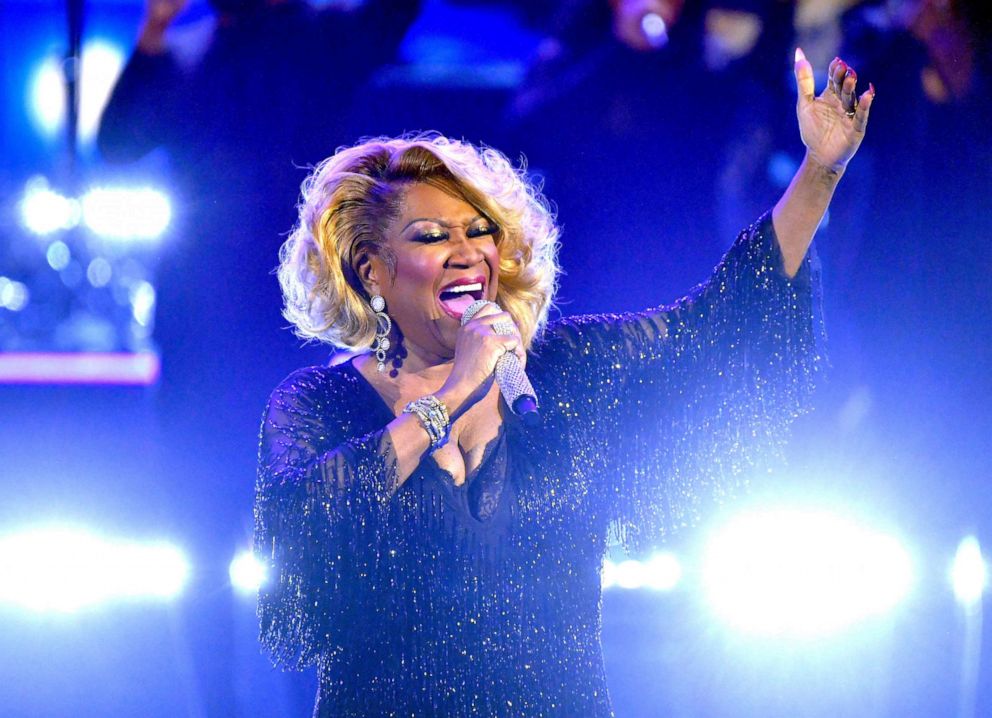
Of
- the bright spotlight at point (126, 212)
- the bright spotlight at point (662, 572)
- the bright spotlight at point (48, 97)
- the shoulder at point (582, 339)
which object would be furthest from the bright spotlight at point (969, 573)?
the bright spotlight at point (48, 97)

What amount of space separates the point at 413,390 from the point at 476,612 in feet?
1.22

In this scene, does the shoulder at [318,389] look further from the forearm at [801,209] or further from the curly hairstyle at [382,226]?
the forearm at [801,209]

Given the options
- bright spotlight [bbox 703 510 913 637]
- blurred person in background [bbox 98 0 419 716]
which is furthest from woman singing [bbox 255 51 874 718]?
bright spotlight [bbox 703 510 913 637]

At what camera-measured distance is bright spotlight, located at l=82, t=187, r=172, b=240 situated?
2797mm

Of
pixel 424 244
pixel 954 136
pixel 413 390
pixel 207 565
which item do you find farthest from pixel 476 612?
pixel 954 136

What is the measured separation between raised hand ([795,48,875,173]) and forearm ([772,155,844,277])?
17 millimetres

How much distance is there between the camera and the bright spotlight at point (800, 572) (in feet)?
9.55

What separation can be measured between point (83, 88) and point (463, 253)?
172 cm

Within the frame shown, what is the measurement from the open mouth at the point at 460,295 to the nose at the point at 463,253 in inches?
1.1

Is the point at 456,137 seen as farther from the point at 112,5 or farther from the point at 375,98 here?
the point at 112,5

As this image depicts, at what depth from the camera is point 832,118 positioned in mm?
1512

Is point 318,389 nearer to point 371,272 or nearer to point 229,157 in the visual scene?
point 371,272

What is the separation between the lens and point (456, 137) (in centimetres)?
278

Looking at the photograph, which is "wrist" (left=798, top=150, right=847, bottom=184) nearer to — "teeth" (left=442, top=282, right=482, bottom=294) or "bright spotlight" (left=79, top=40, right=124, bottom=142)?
"teeth" (left=442, top=282, right=482, bottom=294)
